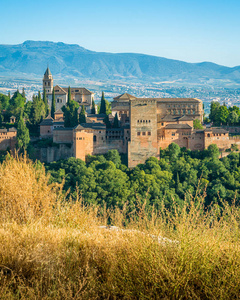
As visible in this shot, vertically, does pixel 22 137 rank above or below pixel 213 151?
above

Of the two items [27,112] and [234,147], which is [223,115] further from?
[27,112]

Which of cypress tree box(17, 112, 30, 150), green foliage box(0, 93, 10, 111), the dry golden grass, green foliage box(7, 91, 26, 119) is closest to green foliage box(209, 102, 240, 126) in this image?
cypress tree box(17, 112, 30, 150)

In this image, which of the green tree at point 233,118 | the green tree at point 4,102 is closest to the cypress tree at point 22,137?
the green tree at point 4,102

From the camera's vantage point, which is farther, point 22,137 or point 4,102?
point 4,102

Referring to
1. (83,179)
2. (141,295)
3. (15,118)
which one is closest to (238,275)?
(141,295)

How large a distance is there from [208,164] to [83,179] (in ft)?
29.2

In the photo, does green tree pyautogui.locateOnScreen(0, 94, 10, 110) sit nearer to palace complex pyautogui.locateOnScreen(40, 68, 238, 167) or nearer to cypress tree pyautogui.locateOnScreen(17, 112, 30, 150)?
palace complex pyautogui.locateOnScreen(40, 68, 238, 167)

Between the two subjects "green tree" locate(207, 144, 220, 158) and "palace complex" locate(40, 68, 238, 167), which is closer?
"palace complex" locate(40, 68, 238, 167)

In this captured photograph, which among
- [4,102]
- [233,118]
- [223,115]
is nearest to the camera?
[233,118]

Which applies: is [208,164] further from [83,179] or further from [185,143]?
[83,179]

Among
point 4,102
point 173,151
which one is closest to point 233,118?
point 173,151

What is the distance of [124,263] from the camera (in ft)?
22.6

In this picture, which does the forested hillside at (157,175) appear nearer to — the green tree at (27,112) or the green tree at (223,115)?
the green tree at (223,115)

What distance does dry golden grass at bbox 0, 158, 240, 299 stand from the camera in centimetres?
654
